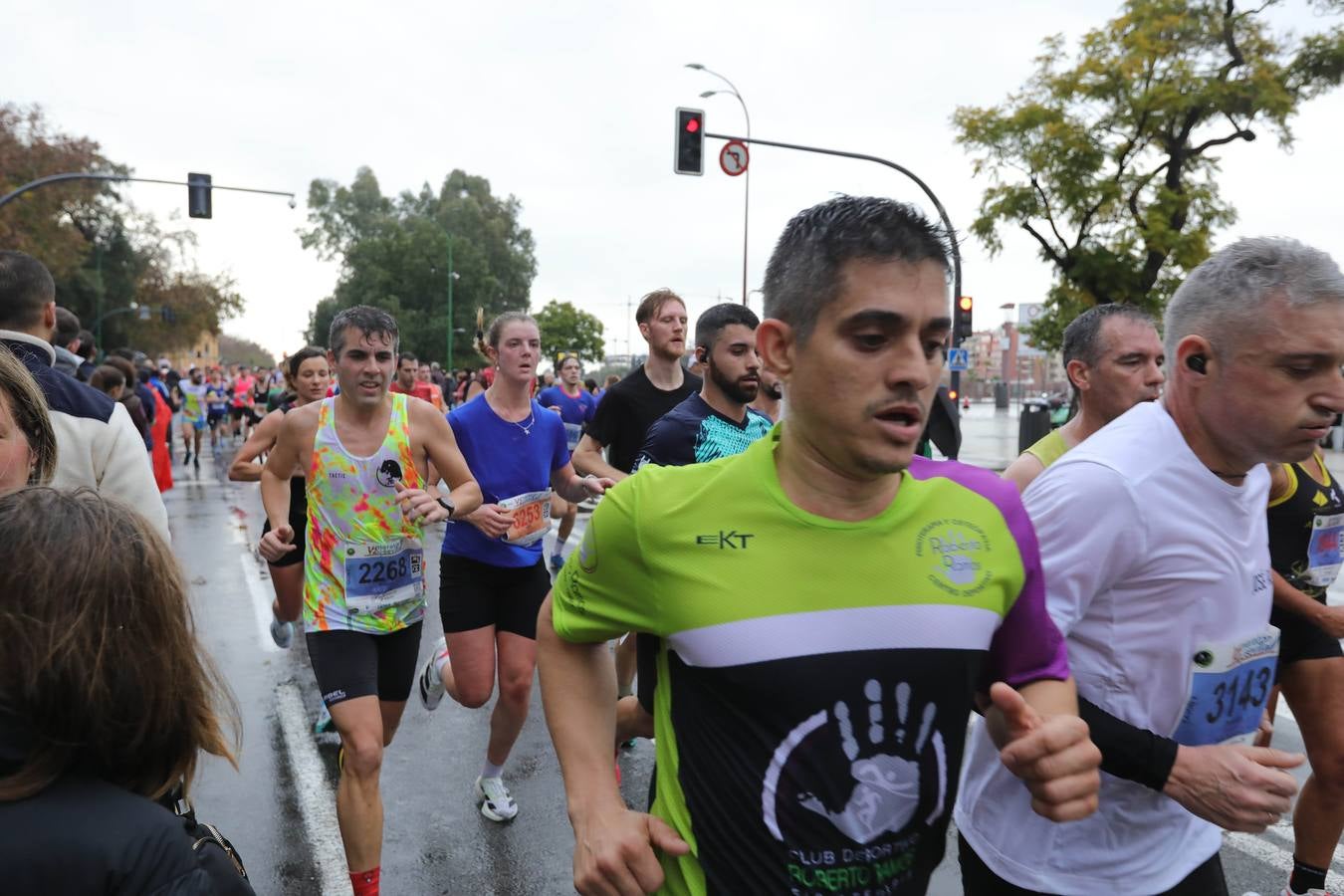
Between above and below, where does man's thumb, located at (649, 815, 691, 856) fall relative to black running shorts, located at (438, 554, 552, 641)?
above

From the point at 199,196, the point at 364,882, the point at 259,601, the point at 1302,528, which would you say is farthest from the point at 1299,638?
the point at 199,196

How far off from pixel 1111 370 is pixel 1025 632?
2.83 metres

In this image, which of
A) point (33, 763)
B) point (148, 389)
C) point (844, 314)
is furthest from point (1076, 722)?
point (148, 389)

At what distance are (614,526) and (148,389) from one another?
11510mm

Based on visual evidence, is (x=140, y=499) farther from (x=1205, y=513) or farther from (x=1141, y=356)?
(x=1141, y=356)

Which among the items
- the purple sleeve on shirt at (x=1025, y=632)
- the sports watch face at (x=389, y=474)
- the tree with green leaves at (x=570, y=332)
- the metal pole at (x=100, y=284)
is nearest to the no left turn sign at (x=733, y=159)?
the sports watch face at (x=389, y=474)

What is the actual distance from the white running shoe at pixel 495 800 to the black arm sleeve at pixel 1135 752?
10.7ft

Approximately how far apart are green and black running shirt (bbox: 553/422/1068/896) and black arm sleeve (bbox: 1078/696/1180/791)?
377mm

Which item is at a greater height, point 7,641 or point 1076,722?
point 7,641

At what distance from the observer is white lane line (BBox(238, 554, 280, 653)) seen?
25.5 ft

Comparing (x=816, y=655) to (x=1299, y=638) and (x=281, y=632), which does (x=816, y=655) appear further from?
(x=281, y=632)

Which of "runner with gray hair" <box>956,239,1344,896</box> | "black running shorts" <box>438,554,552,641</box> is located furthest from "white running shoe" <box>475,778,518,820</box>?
"runner with gray hair" <box>956,239,1344,896</box>

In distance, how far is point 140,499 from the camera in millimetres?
3080

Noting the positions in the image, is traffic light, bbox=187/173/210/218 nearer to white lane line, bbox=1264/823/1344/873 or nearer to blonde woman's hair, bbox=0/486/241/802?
white lane line, bbox=1264/823/1344/873
